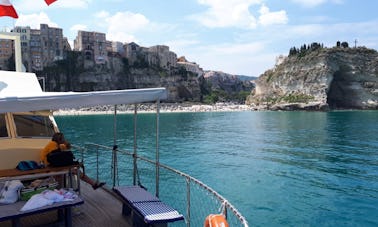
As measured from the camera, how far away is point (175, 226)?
8500mm

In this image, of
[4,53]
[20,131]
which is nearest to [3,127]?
[20,131]

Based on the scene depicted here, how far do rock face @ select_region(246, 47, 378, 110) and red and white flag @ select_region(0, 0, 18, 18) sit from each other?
339 ft

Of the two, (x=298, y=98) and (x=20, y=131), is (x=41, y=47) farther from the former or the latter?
(x=20, y=131)

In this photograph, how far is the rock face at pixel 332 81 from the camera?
104 m

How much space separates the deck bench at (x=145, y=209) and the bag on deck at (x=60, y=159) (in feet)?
3.59

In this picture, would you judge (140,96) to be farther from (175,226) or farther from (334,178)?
(334,178)

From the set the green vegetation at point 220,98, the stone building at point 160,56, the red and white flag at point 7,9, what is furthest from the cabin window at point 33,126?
the stone building at point 160,56

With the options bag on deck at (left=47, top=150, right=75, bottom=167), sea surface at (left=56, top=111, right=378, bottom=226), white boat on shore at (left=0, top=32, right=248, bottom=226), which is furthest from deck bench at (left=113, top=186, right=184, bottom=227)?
sea surface at (left=56, top=111, right=378, bottom=226)

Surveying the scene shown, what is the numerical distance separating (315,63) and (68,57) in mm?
94349

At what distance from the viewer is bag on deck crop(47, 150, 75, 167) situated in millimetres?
6102

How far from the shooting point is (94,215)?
5.93 meters

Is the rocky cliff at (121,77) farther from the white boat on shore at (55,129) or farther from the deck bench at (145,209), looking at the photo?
the deck bench at (145,209)

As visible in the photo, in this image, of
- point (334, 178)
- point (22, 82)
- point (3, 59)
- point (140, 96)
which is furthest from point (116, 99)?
point (3, 59)

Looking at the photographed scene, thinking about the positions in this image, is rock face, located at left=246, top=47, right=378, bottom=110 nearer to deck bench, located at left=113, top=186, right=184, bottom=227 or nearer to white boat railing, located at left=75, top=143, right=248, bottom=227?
white boat railing, located at left=75, top=143, right=248, bottom=227
